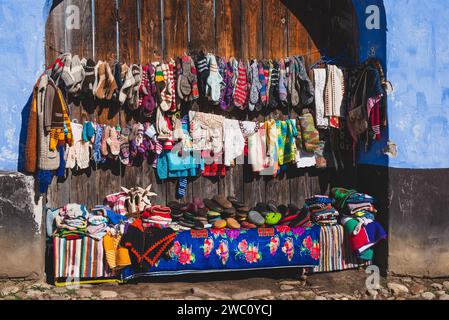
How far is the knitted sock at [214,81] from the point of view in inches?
266

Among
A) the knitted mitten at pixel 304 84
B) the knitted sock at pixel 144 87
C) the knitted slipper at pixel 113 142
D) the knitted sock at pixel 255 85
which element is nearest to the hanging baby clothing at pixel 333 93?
the knitted mitten at pixel 304 84

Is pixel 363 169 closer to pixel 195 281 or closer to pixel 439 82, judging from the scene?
pixel 439 82

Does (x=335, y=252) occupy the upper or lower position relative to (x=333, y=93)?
lower

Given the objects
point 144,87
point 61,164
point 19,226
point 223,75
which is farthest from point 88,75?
point 19,226

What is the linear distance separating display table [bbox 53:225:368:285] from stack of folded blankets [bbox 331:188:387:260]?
5.5 inches

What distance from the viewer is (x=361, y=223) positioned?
6.69 m

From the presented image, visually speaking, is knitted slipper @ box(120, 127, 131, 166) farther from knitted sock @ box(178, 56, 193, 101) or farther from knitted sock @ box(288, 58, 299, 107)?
knitted sock @ box(288, 58, 299, 107)

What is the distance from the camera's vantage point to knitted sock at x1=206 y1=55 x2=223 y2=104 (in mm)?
→ 6746

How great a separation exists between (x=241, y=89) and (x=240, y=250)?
165 cm

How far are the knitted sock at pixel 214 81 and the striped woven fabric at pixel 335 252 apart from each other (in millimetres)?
1734

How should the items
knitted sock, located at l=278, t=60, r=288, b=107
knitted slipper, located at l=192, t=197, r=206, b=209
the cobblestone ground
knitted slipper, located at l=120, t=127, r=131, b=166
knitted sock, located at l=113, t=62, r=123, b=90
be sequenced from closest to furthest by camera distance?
1. the cobblestone ground
2. knitted sock, located at l=113, t=62, r=123, b=90
3. knitted slipper, located at l=120, t=127, r=131, b=166
4. knitted slipper, located at l=192, t=197, r=206, b=209
5. knitted sock, located at l=278, t=60, r=288, b=107

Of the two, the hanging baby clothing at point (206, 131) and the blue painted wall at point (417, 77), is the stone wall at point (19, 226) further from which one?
the blue painted wall at point (417, 77)

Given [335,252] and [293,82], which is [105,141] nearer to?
[293,82]

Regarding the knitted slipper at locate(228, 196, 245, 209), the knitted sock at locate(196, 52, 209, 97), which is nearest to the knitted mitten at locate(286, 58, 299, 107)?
the knitted sock at locate(196, 52, 209, 97)
